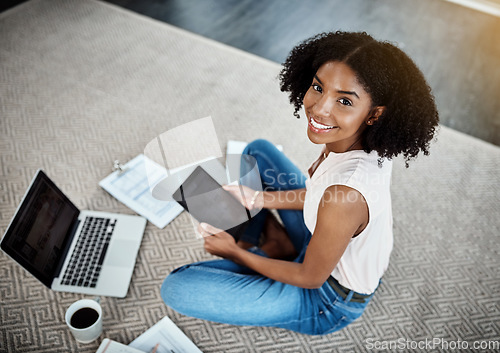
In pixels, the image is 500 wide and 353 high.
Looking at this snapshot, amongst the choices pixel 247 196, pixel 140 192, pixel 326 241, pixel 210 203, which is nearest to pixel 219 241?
pixel 210 203

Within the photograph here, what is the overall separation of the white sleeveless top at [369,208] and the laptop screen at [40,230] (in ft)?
2.45

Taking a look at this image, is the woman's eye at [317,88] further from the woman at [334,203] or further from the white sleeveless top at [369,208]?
the white sleeveless top at [369,208]

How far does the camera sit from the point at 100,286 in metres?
1.32

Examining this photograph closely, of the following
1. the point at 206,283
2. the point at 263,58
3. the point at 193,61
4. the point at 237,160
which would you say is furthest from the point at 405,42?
the point at 206,283

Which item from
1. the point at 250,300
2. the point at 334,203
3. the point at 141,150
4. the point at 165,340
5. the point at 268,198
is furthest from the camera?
the point at 141,150

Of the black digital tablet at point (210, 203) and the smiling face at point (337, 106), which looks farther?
the black digital tablet at point (210, 203)

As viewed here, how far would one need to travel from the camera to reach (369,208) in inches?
36.8

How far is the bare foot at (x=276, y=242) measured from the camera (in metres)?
1.42

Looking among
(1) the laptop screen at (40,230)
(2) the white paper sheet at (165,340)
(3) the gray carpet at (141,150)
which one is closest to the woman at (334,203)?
(2) the white paper sheet at (165,340)

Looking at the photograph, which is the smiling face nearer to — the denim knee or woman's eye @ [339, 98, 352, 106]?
woman's eye @ [339, 98, 352, 106]

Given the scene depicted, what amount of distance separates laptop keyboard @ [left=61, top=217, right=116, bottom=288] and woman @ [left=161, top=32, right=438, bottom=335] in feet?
0.93

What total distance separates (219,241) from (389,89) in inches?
23.8

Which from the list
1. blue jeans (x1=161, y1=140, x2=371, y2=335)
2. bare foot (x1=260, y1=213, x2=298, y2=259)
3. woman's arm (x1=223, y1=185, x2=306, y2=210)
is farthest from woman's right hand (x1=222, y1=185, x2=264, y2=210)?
blue jeans (x1=161, y1=140, x2=371, y2=335)

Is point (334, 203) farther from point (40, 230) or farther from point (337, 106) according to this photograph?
point (40, 230)
